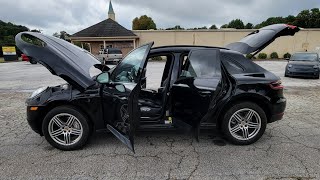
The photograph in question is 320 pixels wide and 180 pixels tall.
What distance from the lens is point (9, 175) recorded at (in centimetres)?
302

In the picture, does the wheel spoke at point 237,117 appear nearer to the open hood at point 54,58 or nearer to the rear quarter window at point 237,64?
the rear quarter window at point 237,64

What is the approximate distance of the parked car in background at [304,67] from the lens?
11.4 meters

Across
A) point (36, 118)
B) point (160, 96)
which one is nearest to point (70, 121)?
point (36, 118)

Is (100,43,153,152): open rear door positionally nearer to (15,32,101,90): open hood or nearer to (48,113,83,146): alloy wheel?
(15,32,101,90): open hood

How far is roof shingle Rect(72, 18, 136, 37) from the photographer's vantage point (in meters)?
31.9

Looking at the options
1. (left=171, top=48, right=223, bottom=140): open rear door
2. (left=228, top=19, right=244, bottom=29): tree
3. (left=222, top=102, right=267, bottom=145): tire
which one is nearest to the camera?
(left=171, top=48, right=223, bottom=140): open rear door

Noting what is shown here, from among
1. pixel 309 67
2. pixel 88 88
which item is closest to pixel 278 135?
pixel 88 88

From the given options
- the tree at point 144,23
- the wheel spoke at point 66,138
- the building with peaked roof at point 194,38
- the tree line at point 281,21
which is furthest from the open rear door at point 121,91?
the tree at point 144,23

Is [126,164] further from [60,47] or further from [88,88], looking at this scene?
[60,47]

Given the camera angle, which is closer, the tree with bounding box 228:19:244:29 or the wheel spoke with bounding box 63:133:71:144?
the wheel spoke with bounding box 63:133:71:144

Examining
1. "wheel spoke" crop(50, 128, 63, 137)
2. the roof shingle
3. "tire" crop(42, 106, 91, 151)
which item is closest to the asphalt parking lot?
"tire" crop(42, 106, 91, 151)

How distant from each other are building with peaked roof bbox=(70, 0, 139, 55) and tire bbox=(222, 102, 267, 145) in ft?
93.4

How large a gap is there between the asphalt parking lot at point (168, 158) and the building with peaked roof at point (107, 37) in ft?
92.2

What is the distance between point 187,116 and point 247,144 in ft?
3.90
